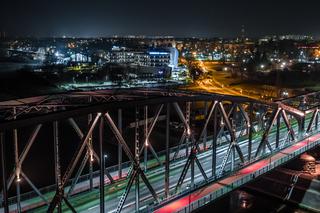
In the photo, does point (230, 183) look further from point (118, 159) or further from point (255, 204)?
point (255, 204)

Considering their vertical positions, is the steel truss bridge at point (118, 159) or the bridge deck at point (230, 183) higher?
the steel truss bridge at point (118, 159)

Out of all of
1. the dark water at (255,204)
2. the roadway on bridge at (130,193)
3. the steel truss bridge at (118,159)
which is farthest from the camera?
the dark water at (255,204)

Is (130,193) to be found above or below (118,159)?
below

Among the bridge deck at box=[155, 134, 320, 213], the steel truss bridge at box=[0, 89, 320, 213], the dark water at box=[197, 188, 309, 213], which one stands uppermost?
the steel truss bridge at box=[0, 89, 320, 213]

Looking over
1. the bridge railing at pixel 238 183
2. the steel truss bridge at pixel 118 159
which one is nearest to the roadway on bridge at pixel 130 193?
the steel truss bridge at pixel 118 159

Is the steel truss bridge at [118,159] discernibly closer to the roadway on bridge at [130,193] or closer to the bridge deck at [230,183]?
the roadway on bridge at [130,193]

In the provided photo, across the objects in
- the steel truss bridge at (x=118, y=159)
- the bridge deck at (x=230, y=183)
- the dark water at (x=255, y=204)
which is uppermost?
the steel truss bridge at (x=118, y=159)

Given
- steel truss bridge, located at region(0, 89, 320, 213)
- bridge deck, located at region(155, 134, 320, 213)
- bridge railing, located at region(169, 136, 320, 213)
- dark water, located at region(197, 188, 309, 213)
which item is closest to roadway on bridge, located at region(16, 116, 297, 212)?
steel truss bridge, located at region(0, 89, 320, 213)

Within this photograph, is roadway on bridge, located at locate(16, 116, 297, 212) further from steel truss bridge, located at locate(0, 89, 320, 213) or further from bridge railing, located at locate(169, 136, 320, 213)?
bridge railing, located at locate(169, 136, 320, 213)

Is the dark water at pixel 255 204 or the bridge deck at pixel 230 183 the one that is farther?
the dark water at pixel 255 204

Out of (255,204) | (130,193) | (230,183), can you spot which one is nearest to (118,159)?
(130,193)

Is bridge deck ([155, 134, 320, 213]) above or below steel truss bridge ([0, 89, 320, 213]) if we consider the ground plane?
below
